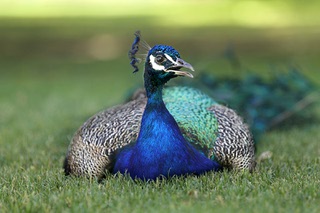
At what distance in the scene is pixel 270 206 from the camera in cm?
344

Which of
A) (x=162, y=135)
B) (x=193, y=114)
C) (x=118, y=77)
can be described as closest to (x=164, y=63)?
(x=162, y=135)

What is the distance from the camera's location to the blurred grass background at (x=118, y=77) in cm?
369

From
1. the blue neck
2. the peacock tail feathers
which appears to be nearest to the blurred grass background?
the blue neck

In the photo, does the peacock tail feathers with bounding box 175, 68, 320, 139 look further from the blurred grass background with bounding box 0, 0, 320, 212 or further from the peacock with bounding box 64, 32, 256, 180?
the peacock with bounding box 64, 32, 256, 180

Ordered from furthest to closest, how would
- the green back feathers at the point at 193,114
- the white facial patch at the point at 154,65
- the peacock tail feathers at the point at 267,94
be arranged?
1. the peacock tail feathers at the point at 267,94
2. the green back feathers at the point at 193,114
3. the white facial patch at the point at 154,65

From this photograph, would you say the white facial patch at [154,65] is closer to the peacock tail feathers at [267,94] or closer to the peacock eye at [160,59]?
the peacock eye at [160,59]

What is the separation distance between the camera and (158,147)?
3.76 metres

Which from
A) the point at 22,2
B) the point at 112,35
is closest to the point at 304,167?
the point at 112,35

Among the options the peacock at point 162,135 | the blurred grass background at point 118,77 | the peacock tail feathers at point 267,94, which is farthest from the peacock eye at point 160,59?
the peacock tail feathers at point 267,94

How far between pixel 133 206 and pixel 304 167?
153cm

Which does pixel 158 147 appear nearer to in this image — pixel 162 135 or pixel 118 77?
pixel 162 135

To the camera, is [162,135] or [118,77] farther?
[118,77]

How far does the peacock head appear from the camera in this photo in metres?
3.76

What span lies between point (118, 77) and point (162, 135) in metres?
7.53
